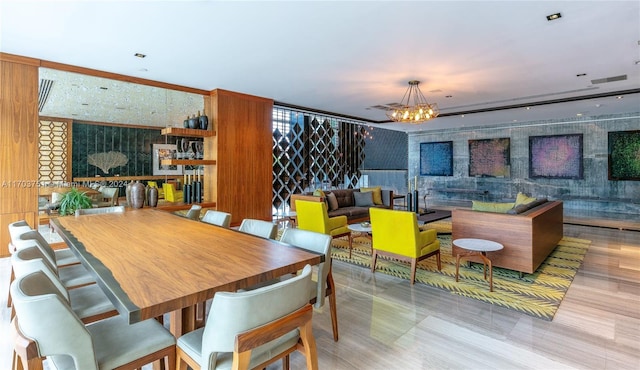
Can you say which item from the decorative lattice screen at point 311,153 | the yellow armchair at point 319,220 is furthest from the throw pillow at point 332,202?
the decorative lattice screen at point 311,153

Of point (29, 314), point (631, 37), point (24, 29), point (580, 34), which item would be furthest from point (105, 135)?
point (631, 37)

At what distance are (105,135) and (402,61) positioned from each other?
6.55m

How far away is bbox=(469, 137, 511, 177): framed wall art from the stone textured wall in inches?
5.3

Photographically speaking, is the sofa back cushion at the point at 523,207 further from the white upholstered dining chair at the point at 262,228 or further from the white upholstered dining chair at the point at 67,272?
the white upholstered dining chair at the point at 67,272

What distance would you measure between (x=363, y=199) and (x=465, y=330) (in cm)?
434

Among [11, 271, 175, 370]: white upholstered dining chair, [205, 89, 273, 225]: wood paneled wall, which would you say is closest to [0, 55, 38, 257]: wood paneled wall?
[205, 89, 273, 225]: wood paneled wall

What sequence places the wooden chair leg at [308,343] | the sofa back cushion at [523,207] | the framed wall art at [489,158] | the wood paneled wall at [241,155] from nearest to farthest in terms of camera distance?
the wooden chair leg at [308,343], the sofa back cushion at [523,207], the wood paneled wall at [241,155], the framed wall art at [489,158]

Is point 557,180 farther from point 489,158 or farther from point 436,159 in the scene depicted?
point 436,159

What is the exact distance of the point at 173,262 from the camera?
62.2 inches

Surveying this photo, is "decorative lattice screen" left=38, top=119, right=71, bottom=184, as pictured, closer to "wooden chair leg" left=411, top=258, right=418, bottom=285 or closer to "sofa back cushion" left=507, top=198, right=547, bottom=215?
"wooden chair leg" left=411, top=258, right=418, bottom=285

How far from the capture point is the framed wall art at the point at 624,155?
757 centimetres

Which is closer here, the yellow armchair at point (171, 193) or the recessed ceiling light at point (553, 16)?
the recessed ceiling light at point (553, 16)

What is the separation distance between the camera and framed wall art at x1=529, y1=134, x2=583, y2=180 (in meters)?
8.36

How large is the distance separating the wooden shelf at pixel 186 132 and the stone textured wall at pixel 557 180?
26.4 feet
